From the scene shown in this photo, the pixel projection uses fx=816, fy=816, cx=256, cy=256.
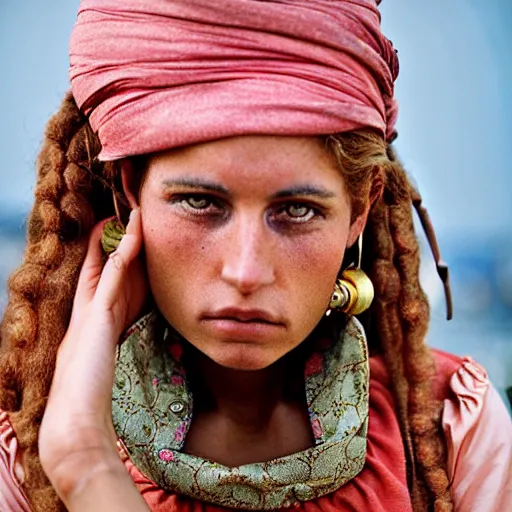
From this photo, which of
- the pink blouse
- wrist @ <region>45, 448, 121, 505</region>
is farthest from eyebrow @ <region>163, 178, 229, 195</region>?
the pink blouse

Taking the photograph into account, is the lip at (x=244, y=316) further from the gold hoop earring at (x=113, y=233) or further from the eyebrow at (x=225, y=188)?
the gold hoop earring at (x=113, y=233)

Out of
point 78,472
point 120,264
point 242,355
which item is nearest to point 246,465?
point 242,355

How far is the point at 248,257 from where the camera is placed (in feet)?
4.28

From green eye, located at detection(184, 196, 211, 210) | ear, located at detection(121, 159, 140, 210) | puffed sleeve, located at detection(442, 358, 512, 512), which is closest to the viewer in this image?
green eye, located at detection(184, 196, 211, 210)

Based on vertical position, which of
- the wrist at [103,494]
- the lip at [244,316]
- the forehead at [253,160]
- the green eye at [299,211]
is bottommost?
the wrist at [103,494]

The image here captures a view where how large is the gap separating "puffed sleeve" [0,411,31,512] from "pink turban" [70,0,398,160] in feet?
1.94

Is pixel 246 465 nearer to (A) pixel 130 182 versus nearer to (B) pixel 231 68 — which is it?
(A) pixel 130 182

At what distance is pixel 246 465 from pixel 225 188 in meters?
0.50

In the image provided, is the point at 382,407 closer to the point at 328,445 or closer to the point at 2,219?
the point at 328,445

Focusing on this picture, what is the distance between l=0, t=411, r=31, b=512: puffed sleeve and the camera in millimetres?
1474

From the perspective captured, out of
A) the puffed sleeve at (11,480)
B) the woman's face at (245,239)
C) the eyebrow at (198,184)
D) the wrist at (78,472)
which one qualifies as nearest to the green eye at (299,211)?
the woman's face at (245,239)

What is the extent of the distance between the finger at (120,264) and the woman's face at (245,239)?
0.02m

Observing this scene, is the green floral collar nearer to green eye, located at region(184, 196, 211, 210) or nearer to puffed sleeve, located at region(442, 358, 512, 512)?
puffed sleeve, located at region(442, 358, 512, 512)

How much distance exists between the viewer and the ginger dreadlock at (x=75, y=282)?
1.49m
